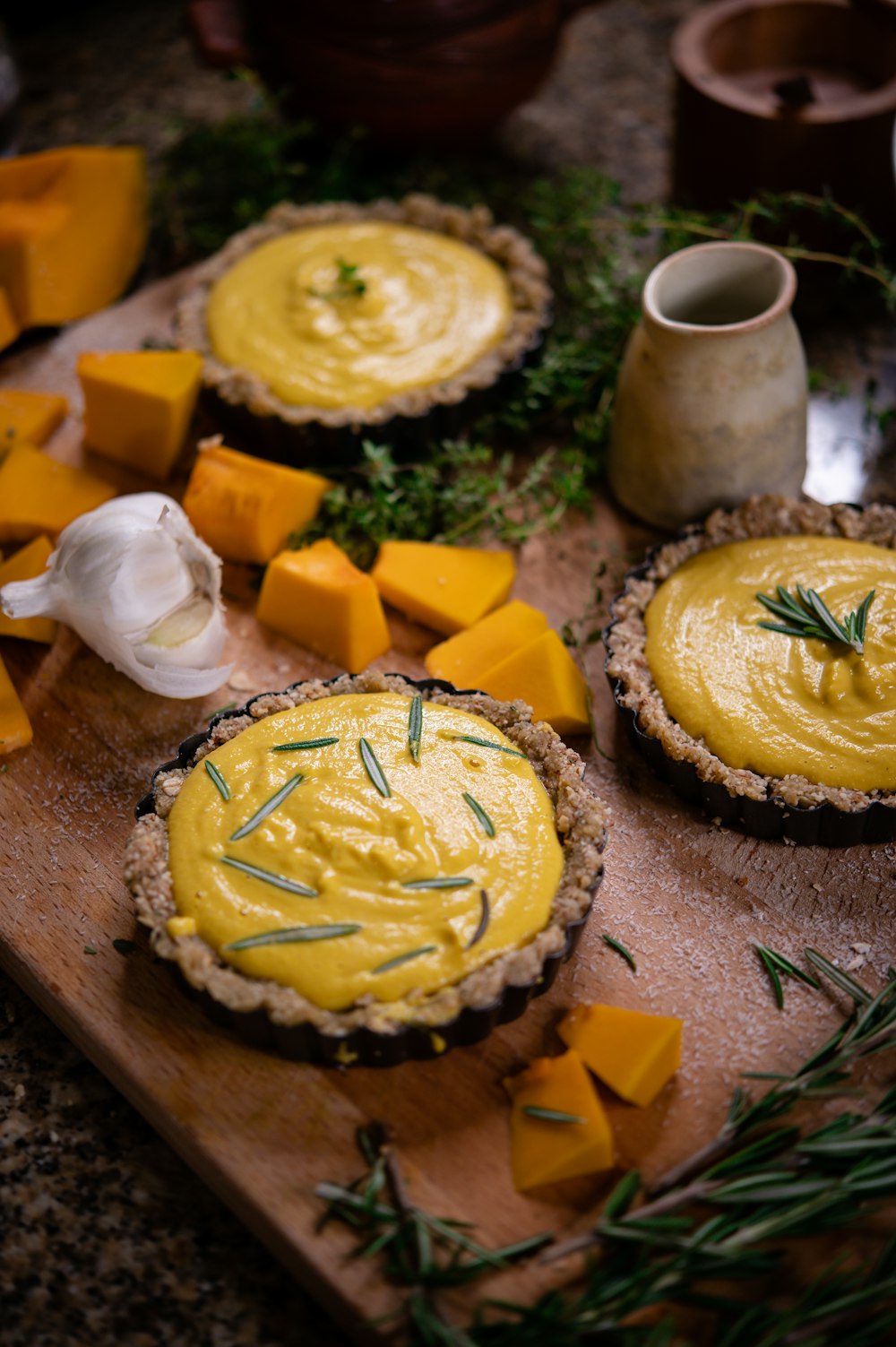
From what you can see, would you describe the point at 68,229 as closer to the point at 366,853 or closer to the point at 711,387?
the point at 711,387

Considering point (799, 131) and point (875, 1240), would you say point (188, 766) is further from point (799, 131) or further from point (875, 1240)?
point (799, 131)

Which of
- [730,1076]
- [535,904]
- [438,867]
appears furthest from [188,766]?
[730,1076]

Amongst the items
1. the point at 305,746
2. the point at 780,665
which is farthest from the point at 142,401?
the point at 780,665

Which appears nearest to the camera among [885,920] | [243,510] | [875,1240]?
[875,1240]

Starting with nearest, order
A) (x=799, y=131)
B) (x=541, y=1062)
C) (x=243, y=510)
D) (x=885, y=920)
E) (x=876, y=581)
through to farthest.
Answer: (x=541, y=1062) → (x=885, y=920) → (x=876, y=581) → (x=243, y=510) → (x=799, y=131)

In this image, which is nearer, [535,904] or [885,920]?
[535,904]

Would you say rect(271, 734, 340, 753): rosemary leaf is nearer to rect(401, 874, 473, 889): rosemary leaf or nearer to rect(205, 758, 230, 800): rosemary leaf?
rect(205, 758, 230, 800): rosemary leaf
